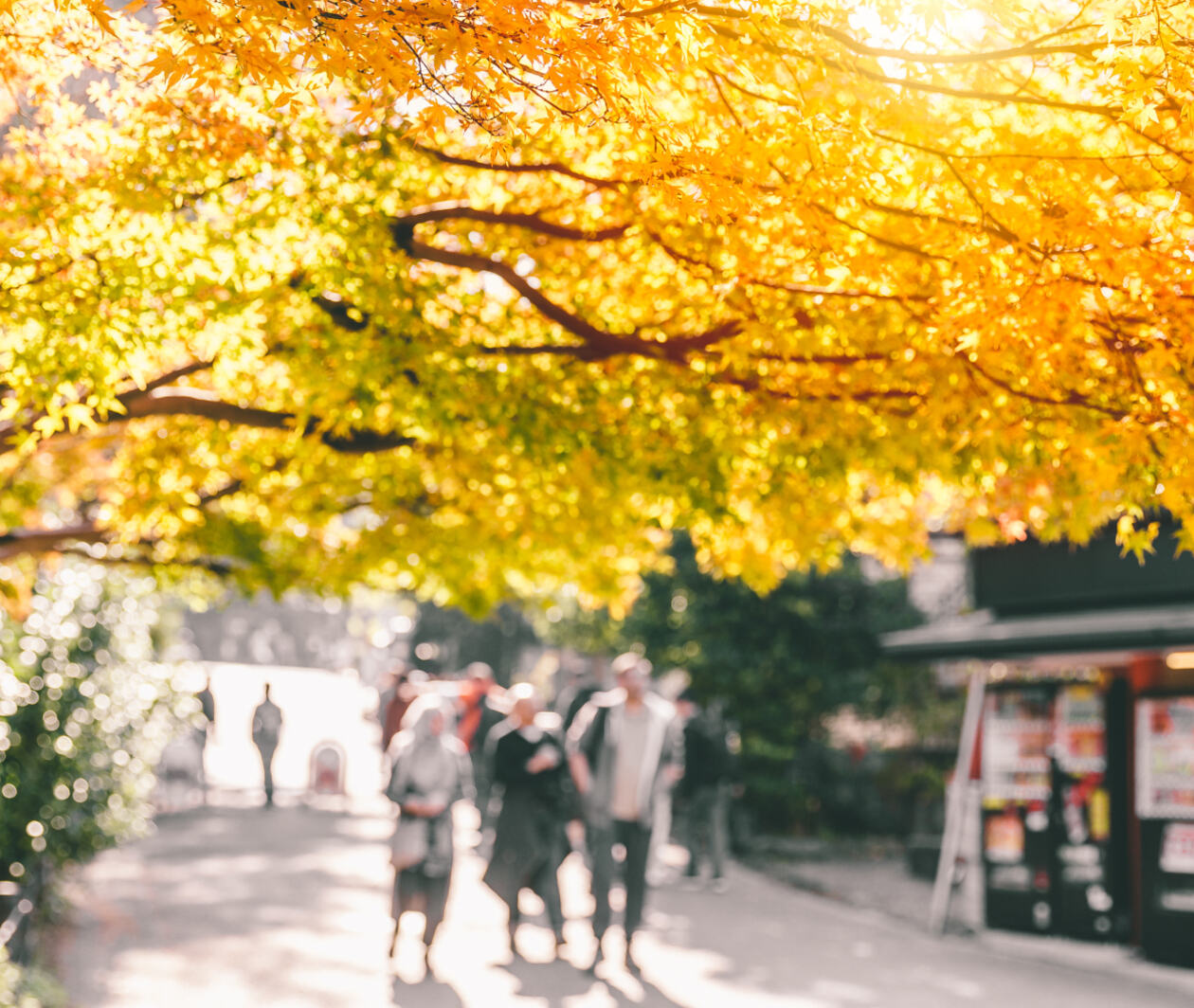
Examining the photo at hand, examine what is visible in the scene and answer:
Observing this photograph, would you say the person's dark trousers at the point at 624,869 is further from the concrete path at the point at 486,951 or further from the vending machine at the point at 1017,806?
the vending machine at the point at 1017,806

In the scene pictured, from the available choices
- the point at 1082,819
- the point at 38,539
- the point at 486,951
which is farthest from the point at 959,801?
the point at 38,539

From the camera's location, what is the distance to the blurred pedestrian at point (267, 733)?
21750mm

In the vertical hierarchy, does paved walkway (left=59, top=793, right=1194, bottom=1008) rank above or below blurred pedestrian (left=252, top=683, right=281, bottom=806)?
below

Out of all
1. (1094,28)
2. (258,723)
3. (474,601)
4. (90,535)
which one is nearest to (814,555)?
(474,601)

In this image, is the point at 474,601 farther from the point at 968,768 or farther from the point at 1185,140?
the point at 1185,140

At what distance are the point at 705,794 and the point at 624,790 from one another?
5.05 meters

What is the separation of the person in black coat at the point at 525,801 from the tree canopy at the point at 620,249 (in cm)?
211

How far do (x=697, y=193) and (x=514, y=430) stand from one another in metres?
2.39

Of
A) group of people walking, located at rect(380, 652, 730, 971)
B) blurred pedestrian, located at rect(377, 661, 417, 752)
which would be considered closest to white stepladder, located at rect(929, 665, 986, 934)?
group of people walking, located at rect(380, 652, 730, 971)

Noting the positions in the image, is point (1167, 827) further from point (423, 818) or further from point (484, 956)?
point (423, 818)

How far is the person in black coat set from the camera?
10.6m

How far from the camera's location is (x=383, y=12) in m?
4.08

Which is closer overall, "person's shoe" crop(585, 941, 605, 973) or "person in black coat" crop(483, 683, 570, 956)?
"person's shoe" crop(585, 941, 605, 973)

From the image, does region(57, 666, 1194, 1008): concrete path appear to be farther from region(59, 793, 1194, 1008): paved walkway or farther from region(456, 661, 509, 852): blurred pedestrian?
region(456, 661, 509, 852): blurred pedestrian
